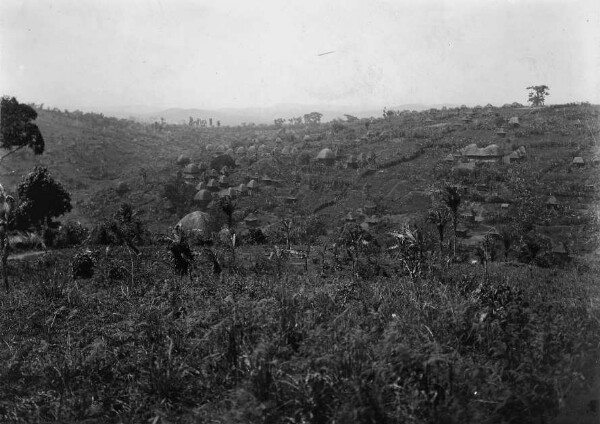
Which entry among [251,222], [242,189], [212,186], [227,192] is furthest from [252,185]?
[251,222]

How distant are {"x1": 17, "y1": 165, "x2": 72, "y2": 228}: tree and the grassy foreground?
19802mm

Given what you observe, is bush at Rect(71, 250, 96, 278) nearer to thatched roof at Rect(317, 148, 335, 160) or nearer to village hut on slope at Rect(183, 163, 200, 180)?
village hut on slope at Rect(183, 163, 200, 180)

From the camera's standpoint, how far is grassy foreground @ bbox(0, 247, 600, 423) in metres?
4.54

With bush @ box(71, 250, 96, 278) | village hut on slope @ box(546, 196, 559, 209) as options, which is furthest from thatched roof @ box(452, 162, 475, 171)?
bush @ box(71, 250, 96, 278)

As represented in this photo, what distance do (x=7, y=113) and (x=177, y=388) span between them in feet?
78.3

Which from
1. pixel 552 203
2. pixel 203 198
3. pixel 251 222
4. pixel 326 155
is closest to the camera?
pixel 552 203

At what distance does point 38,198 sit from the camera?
25.7 meters

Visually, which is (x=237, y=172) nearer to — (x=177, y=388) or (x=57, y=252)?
(x=57, y=252)

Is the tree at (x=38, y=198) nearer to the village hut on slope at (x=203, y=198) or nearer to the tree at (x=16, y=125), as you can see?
the tree at (x=16, y=125)

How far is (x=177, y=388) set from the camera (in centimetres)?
527

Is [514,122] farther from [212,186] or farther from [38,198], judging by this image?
[38,198]

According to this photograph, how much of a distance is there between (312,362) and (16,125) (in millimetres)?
24903

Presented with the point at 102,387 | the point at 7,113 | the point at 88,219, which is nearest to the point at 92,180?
the point at 88,219

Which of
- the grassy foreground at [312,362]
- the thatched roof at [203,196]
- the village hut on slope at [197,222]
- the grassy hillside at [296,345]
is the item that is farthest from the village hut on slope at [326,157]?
the grassy foreground at [312,362]
